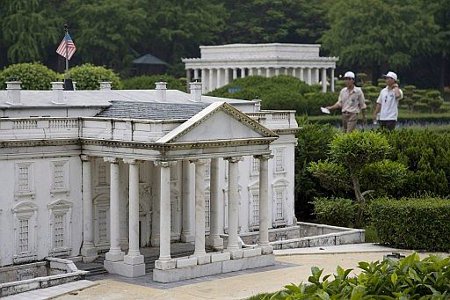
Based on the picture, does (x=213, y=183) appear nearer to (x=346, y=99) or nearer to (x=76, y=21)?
(x=346, y=99)

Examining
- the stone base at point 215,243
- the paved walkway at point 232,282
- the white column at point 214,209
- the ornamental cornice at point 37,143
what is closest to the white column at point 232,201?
the paved walkway at point 232,282

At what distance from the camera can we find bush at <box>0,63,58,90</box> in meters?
66.9

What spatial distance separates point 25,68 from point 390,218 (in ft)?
101

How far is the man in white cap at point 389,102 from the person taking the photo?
47.8m

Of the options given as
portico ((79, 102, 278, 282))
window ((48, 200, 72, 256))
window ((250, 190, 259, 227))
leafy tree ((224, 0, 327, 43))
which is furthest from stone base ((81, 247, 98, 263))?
leafy tree ((224, 0, 327, 43))

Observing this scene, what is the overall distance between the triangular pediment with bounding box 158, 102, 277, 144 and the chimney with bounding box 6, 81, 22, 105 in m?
6.09

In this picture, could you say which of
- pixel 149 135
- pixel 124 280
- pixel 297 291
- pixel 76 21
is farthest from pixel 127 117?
pixel 76 21

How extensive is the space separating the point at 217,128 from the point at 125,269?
207 inches

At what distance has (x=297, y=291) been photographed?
20.6m

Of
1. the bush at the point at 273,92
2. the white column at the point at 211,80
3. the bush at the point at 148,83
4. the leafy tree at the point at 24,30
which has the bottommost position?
the bush at the point at 273,92

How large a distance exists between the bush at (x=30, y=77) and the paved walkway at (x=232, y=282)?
28235 mm

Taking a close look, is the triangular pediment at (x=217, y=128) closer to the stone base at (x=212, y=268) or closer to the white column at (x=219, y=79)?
the stone base at (x=212, y=268)

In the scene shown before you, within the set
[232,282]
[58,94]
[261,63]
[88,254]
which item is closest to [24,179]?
[88,254]

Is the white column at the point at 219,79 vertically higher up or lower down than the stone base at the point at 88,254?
higher up
